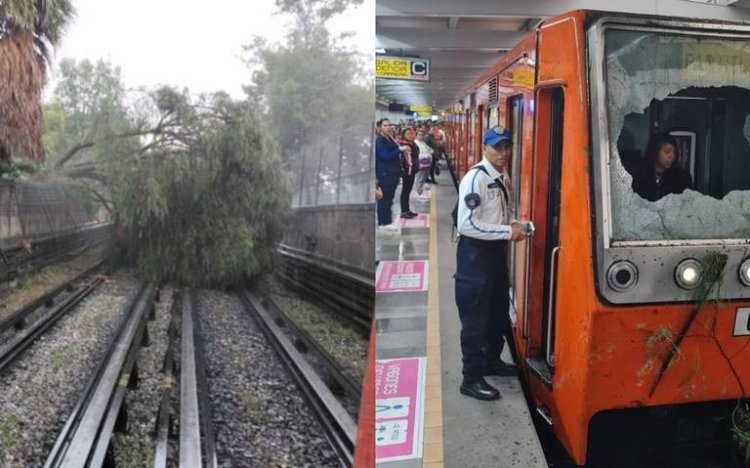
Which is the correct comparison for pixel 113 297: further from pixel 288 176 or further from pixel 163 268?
pixel 288 176

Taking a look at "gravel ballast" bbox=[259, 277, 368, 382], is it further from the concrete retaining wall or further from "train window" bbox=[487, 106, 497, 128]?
"train window" bbox=[487, 106, 497, 128]

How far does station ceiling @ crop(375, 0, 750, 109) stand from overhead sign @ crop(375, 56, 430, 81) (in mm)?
13

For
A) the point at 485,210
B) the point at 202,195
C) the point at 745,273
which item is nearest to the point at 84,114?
the point at 202,195

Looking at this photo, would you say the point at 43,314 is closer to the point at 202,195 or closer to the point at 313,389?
the point at 202,195

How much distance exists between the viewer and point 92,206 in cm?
120

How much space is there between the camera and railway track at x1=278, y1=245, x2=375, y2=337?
144 centimetres

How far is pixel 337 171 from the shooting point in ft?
4.52

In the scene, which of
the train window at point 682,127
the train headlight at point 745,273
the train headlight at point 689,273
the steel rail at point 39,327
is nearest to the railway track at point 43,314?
the steel rail at point 39,327

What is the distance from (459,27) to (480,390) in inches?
36.7

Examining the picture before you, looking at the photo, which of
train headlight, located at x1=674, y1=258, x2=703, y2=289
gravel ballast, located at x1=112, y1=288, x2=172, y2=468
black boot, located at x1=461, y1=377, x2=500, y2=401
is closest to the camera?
gravel ballast, located at x1=112, y1=288, x2=172, y2=468

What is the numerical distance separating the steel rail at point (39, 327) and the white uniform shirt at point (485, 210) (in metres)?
0.82

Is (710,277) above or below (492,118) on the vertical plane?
below

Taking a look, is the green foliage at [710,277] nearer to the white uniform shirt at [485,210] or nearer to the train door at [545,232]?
the train door at [545,232]

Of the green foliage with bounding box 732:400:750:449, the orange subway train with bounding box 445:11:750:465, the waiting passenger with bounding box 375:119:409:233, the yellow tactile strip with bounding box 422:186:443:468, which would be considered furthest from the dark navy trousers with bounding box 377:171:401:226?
the green foliage with bounding box 732:400:750:449
